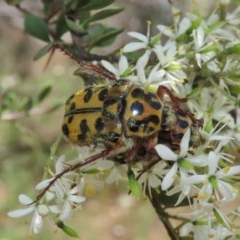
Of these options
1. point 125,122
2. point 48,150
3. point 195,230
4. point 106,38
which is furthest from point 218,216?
point 48,150

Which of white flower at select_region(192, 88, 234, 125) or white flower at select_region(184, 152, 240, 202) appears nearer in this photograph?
white flower at select_region(184, 152, 240, 202)

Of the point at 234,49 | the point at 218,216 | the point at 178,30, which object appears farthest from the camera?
the point at 178,30

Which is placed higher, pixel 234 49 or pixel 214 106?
pixel 234 49

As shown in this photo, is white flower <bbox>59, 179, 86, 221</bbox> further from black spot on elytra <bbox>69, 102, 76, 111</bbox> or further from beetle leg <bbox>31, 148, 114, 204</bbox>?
black spot on elytra <bbox>69, 102, 76, 111</bbox>

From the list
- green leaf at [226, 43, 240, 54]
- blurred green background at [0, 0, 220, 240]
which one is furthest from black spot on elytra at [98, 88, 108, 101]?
blurred green background at [0, 0, 220, 240]

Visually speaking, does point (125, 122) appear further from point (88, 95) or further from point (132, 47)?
point (132, 47)
